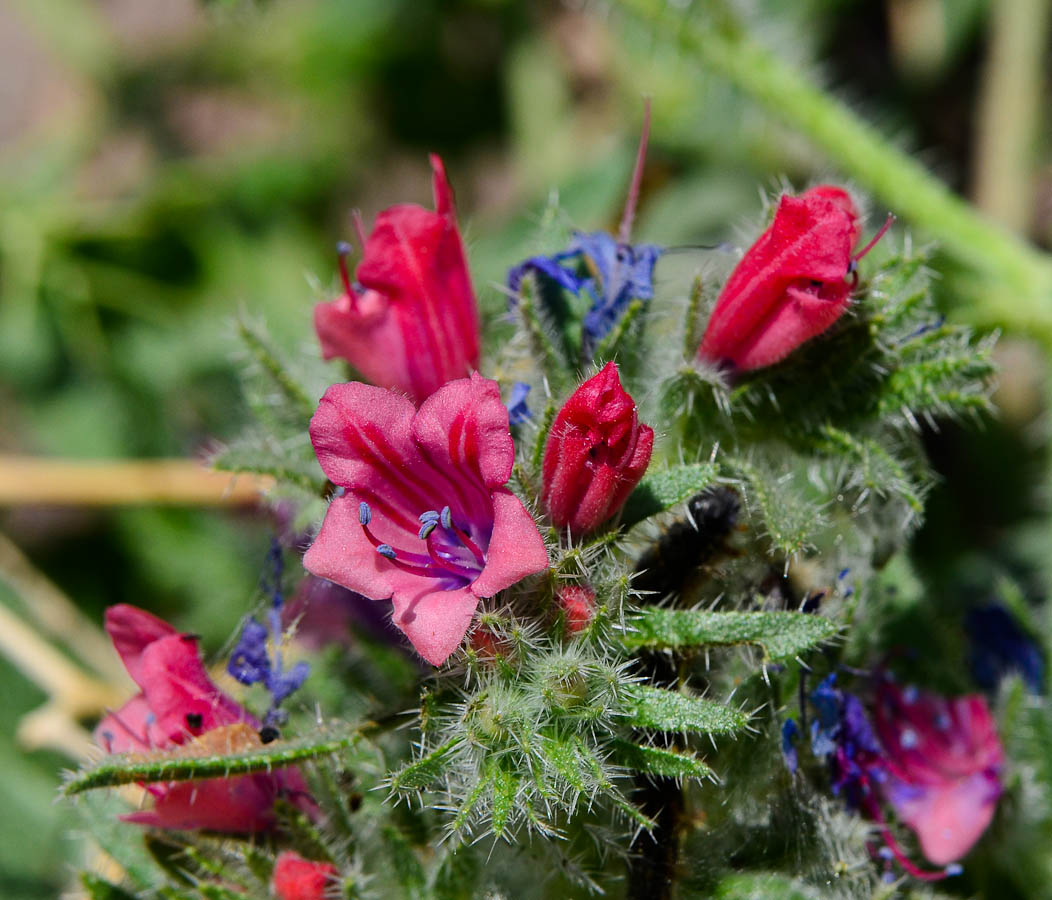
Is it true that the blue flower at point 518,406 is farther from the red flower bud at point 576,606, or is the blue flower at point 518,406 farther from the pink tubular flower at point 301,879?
the pink tubular flower at point 301,879

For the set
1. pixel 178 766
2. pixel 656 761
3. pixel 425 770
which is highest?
pixel 656 761

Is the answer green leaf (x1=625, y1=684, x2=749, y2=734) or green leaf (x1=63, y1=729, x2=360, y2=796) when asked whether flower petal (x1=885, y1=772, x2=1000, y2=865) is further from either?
green leaf (x1=63, y1=729, x2=360, y2=796)

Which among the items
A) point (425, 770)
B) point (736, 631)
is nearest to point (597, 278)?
point (736, 631)

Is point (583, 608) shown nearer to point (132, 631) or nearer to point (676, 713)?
point (676, 713)

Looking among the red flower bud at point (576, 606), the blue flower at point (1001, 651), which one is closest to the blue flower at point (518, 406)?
the red flower bud at point (576, 606)

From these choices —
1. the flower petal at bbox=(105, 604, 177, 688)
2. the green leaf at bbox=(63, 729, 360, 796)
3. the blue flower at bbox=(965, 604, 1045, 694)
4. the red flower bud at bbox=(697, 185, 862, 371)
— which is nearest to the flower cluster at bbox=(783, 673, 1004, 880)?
the blue flower at bbox=(965, 604, 1045, 694)
